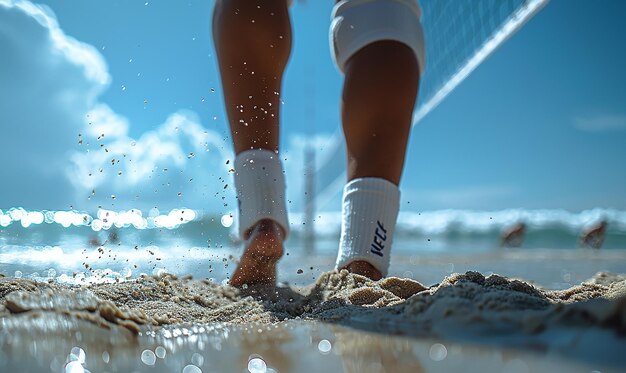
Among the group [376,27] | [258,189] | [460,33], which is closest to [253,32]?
[376,27]

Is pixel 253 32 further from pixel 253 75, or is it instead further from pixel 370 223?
pixel 370 223

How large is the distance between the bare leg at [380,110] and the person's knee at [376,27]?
28 mm

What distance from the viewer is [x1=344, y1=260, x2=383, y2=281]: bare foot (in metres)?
1.55

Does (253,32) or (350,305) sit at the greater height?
(253,32)

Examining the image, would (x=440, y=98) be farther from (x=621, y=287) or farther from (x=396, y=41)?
(x=621, y=287)

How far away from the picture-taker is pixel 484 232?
18719mm

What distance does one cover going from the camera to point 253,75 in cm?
172

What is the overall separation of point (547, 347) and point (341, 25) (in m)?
1.46

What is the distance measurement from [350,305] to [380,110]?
28.6 inches

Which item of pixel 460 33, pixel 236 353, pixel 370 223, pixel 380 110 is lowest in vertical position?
pixel 236 353

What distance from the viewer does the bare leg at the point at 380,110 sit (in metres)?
1.63

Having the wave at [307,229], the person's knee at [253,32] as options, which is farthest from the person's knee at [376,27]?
the wave at [307,229]

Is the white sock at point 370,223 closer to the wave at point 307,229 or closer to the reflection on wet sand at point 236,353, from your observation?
the reflection on wet sand at point 236,353

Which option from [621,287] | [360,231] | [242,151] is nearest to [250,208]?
[242,151]
